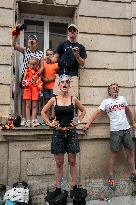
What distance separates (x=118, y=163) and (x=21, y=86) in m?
3.07

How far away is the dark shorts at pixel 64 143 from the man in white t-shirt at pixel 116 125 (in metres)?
1.94

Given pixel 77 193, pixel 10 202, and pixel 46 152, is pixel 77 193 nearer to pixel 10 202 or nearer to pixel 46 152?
pixel 10 202

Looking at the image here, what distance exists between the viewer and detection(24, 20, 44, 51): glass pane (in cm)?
865

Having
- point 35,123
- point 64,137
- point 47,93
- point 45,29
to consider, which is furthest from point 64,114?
point 45,29

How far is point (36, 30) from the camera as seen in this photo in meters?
8.70

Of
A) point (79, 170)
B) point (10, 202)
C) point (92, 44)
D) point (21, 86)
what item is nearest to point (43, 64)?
point (21, 86)

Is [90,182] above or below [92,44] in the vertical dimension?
below

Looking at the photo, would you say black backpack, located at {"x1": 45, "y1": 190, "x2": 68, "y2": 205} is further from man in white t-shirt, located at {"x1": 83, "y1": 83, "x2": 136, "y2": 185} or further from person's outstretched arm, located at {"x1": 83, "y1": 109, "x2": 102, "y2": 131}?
person's outstretched arm, located at {"x1": 83, "y1": 109, "x2": 102, "y2": 131}

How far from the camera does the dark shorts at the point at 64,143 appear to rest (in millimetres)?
5699

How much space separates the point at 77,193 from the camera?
5.66m

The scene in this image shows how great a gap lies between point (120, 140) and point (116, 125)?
37 centimetres

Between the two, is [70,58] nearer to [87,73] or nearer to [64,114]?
[87,73]

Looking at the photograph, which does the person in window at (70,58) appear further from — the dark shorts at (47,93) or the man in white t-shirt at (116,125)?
the man in white t-shirt at (116,125)

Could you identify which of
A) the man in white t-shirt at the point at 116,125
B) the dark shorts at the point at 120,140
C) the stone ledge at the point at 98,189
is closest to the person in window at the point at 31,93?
the man in white t-shirt at the point at 116,125
